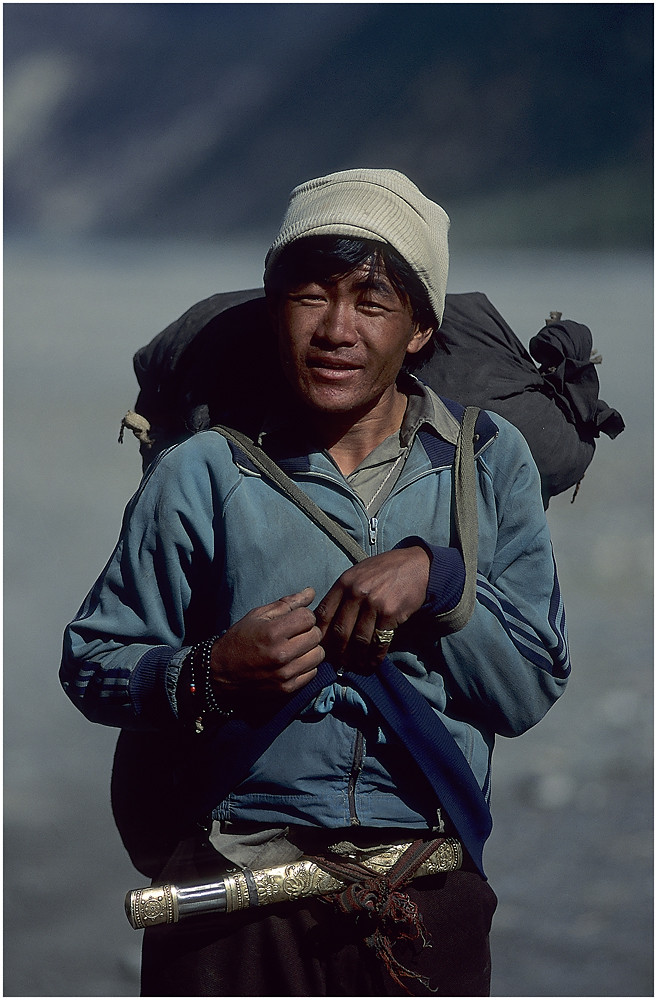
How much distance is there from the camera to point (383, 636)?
3.84 ft

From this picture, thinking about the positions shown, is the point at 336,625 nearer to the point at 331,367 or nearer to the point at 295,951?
the point at 331,367

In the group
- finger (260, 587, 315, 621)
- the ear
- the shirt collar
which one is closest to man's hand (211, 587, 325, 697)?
finger (260, 587, 315, 621)

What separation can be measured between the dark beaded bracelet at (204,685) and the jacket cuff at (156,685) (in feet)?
0.07

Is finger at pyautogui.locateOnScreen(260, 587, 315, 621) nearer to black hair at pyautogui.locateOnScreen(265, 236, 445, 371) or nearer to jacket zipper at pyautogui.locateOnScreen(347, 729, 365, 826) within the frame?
jacket zipper at pyautogui.locateOnScreen(347, 729, 365, 826)

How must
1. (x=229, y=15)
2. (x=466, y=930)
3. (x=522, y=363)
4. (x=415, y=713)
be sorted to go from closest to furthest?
(x=415, y=713)
(x=466, y=930)
(x=522, y=363)
(x=229, y=15)

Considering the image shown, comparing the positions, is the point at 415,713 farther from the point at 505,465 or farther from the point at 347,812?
the point at 505,465

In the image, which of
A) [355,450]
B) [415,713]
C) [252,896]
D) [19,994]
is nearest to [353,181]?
[355,450]

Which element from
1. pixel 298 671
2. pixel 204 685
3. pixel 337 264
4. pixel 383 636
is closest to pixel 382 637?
pixel 383 636

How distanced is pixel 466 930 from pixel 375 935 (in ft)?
0.52

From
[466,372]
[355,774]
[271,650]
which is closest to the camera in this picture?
[271,650]

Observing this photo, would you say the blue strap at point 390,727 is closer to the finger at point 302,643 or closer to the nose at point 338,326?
the finger at point 302,643

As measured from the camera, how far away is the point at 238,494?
125 centimetres

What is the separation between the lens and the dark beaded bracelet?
3.86ft

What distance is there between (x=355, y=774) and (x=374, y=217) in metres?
0.66
